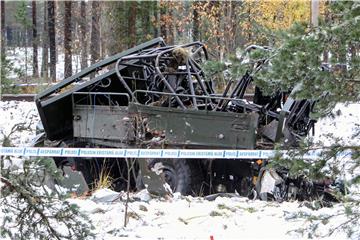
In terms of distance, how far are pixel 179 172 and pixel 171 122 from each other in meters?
0.61

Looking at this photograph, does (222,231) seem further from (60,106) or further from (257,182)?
(60,106)

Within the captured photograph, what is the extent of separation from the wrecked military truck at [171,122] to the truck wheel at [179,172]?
1cm

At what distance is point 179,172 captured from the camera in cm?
723

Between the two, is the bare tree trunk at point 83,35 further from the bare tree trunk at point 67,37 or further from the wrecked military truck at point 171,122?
the wrecked military truck at point 171,122

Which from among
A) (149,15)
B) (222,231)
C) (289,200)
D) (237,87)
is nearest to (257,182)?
(289,200)

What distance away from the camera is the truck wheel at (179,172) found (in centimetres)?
721

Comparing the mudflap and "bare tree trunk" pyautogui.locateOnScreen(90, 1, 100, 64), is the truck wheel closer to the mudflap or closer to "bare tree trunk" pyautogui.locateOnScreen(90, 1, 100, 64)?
the mudflap

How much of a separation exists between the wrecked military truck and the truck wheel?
1 cm

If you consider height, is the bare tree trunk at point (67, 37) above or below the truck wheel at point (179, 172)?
above

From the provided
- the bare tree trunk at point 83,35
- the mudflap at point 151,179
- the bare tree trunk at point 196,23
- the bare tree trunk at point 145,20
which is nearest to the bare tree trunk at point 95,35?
the bare tree trunk at point 83,35

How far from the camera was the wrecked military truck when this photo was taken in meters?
6.97

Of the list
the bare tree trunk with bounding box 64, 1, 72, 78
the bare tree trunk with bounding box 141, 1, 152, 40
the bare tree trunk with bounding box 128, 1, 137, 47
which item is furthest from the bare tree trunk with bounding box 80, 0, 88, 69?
the bare tree trunk with bounding box 141, 1, 152, 40

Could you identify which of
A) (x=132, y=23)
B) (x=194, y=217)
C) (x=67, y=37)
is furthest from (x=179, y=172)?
(x=67, y=37)

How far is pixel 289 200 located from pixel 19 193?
12.7 feet
